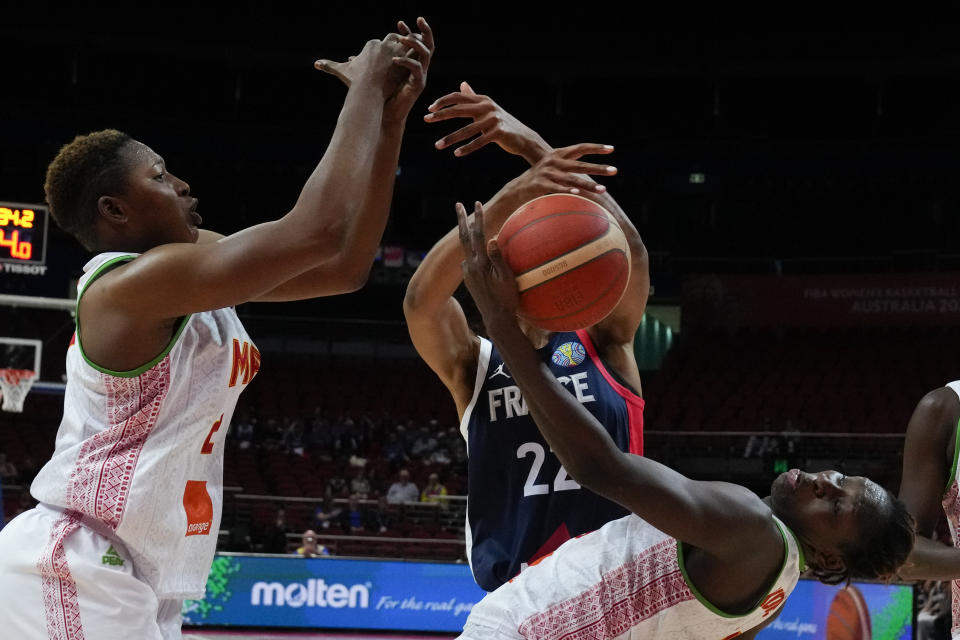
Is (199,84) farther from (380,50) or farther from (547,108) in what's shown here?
(380,50)

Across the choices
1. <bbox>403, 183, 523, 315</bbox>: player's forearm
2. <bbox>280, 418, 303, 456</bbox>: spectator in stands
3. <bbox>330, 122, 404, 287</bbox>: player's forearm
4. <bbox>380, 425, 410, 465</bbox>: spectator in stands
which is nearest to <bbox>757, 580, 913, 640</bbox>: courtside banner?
<bbox>403, 183, 523, 315</bbox>: player's forearm

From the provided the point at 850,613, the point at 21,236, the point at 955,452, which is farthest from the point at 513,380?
the point at 21,236

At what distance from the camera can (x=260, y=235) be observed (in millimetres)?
2262

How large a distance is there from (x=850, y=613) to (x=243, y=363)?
795 centimetres

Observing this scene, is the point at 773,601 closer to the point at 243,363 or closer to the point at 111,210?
the point at 243,363

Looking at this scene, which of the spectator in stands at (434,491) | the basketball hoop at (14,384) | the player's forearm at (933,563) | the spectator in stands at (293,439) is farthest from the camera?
the spectator in stands at (293,439)

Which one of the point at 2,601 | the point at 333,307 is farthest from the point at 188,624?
the point at 333,307

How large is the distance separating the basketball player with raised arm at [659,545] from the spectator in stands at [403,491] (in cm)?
1337

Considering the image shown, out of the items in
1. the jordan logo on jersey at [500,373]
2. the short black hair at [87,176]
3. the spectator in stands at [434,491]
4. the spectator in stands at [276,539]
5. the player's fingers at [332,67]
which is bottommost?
the spectator in stands at [276,539]

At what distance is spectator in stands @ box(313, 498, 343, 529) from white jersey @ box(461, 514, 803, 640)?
42.1 feet

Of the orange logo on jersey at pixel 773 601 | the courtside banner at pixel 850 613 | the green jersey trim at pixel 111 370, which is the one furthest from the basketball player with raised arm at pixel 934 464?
the courtside banner at pixel 850 613

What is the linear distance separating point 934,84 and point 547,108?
7.73 meters

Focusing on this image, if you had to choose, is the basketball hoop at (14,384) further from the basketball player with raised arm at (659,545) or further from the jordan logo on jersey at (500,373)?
the basketball player with raised arm at (659,545)

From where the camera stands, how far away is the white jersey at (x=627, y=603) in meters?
2.47
